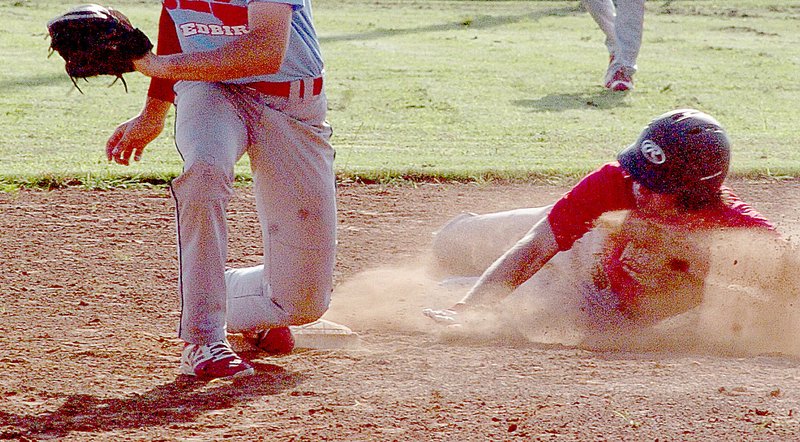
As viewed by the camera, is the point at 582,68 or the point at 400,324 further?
the point at 582,68

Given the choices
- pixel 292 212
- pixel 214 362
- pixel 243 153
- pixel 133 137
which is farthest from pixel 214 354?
pixel 133 137

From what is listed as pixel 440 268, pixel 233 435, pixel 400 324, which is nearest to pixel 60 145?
pixel 440 268

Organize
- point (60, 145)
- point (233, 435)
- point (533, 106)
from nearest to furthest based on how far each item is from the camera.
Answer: point (233, 435)
point (60, 145)
point (533, 106)

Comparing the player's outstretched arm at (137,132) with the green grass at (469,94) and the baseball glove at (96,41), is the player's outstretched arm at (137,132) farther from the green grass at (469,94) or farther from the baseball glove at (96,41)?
the green grass at (469,94)

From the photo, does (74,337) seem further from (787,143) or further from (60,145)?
(787,143)

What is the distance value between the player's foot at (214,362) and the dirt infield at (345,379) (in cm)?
4

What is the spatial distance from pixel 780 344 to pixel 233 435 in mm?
2354

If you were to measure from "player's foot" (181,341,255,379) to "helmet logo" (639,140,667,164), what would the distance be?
1673mm

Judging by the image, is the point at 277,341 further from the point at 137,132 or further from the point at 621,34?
the point at 621,34

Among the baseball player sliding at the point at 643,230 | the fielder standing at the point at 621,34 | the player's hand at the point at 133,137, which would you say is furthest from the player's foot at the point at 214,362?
the fielder standing at the point at 621,34

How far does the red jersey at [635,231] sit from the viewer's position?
4.60 metres

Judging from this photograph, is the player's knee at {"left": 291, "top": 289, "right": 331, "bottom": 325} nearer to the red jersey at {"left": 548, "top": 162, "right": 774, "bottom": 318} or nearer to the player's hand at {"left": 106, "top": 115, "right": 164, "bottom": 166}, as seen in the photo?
the player's hand at {"left": 106, "top": 115, "right": 164, "bottom": 166}

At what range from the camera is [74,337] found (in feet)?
15.2

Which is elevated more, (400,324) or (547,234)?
(547,234)
